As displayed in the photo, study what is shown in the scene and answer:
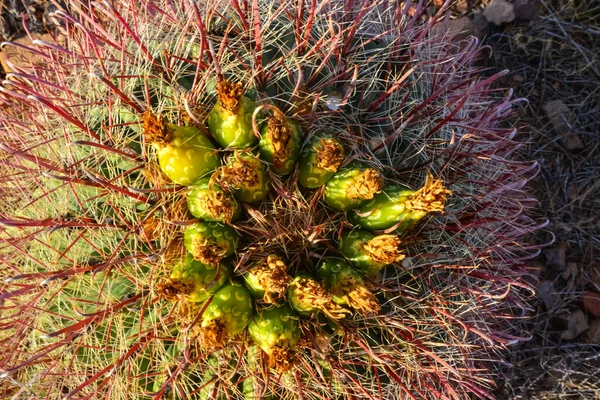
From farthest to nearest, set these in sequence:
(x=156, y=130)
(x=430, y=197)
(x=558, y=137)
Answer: (x=558, y=137) → (x=430, y=197) → (x=156, y=130)

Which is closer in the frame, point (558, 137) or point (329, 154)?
point (329, 154)

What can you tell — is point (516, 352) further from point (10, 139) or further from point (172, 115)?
point (10, 139)

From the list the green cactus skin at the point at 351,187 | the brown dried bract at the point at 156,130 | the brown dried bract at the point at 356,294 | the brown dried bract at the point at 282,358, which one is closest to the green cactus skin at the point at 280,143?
the green cactus skin at the point at 351,187

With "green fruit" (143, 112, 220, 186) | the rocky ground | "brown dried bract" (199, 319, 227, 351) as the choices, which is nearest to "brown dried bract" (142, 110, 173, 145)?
"green fruit" (143, 112, 220, 186)

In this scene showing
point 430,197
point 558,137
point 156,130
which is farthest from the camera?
point 558,137

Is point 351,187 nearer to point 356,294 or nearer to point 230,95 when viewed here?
point 356,294

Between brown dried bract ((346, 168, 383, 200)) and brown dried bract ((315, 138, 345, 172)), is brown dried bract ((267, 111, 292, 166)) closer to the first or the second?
brown dried bract ((315, 138, 345, 172))

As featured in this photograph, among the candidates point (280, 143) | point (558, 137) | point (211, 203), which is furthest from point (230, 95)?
point (558, 137)

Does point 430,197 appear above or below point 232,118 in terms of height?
below
